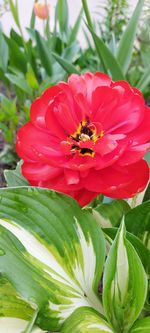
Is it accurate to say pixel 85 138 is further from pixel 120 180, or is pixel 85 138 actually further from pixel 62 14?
pixel 62 14

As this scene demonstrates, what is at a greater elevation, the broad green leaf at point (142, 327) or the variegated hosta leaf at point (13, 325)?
the variegated hosta leaf at point (13, 325)

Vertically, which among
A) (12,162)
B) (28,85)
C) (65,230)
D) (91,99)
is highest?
(91,99)

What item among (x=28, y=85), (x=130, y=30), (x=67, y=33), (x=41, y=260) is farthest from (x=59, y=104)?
(x=67, y=33)

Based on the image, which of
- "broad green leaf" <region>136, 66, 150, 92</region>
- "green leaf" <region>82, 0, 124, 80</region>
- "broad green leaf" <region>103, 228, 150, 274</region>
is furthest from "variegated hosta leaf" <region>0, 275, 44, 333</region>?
"broad green leaf" <region>136, 66, 150, 92</region>

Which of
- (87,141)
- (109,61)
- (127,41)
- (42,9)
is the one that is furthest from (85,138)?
(42,9)

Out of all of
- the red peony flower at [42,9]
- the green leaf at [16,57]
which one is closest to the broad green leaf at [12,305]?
the red peony flower at [42,9]

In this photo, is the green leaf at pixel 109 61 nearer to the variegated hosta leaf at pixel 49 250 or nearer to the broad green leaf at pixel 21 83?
the broad green leaf at pixel 21 83

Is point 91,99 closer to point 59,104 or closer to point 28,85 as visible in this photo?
point 59,104

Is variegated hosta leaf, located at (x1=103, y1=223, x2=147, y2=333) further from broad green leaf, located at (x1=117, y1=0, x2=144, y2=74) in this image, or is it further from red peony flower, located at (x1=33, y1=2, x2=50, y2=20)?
red peony flower, located at (x1=33, y1=2, x2=50, y2=20)
